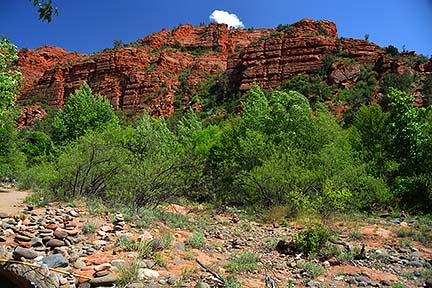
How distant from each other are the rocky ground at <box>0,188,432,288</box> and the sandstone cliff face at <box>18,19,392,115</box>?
36.1 m

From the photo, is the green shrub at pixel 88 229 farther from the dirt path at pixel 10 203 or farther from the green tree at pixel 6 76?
the green tree at pixel 6 76

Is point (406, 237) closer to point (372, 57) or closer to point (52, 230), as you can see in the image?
point (52, 230)

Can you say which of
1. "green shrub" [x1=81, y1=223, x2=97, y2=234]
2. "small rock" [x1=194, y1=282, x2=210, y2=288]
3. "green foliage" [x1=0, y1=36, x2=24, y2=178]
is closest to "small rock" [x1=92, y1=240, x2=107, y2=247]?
"green shrub" [x1=81, y1=223, x2=97, y2=234]

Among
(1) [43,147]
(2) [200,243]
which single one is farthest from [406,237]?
(1) [43,147]

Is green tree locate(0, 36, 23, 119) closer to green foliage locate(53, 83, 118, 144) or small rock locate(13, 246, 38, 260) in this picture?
small rock locate(13, 246, 38, 260)

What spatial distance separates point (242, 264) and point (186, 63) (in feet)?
209

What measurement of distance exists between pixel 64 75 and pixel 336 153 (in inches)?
2660

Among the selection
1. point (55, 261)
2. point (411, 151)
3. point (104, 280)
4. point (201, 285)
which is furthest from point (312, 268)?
point (411, 151)

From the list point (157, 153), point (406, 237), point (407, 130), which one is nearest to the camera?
point (406, 237)

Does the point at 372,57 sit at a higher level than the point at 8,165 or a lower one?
higher

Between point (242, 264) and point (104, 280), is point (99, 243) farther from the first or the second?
point (242, 264)

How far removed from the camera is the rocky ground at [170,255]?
4984 mm

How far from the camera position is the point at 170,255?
20.0 ft

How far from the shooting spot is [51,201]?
31.1ft
